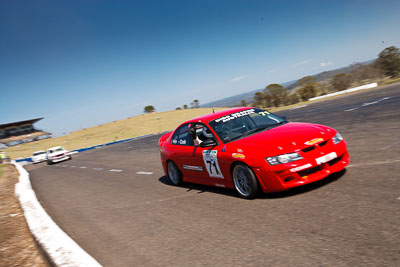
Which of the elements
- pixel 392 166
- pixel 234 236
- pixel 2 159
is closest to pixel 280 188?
pixel 234 236

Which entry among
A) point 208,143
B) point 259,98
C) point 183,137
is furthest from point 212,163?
point 259,98

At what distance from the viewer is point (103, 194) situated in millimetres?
8602

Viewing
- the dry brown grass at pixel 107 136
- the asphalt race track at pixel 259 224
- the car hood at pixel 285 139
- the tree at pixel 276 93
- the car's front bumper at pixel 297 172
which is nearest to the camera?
the asphalt race track at pixel 259 224

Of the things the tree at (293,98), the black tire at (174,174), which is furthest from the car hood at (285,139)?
the tree at (293,98)

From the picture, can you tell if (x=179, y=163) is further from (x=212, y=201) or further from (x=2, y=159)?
(x=2, y=159)

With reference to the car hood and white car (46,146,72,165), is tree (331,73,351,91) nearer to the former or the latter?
white car (46,146,72,165)

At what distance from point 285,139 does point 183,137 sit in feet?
8.76

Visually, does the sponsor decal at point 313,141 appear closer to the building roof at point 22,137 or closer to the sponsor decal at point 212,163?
the sponsor decal at point 212,163

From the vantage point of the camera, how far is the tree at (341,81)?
4831cm

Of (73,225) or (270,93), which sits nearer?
(73,225)

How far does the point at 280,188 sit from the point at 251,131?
1.41m

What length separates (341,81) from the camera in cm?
4850

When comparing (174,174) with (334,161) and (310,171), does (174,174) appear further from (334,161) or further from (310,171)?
(334,161)

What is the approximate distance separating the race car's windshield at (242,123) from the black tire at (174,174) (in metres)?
1.72
